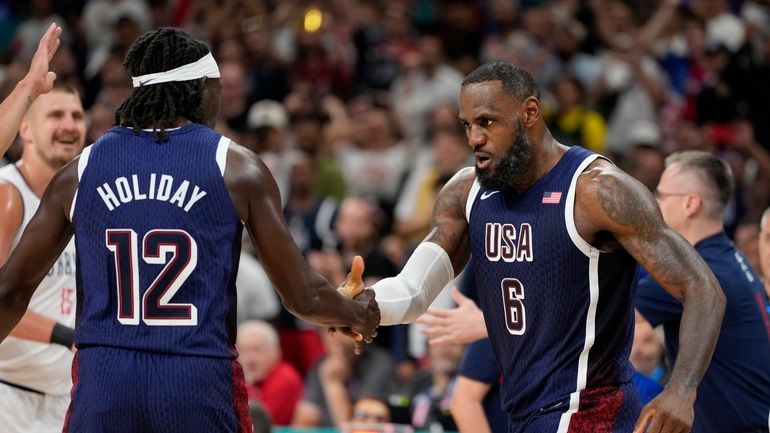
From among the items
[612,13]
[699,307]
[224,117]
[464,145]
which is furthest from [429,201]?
[699,307]

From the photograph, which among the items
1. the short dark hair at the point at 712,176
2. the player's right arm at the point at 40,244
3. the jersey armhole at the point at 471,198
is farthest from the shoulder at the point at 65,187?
the short dark hair at the point at 712,176

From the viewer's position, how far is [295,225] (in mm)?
13031

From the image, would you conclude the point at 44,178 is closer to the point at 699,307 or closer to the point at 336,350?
the point at 699,307

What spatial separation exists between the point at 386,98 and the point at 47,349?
8.17 meters

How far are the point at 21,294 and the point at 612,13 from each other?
447 inches

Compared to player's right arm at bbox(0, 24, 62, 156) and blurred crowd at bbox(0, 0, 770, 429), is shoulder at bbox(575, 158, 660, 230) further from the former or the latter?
blurred crowd at bbox(0, 0, 770, 429)

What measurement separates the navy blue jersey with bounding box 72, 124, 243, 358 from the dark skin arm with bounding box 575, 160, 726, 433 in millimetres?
1613

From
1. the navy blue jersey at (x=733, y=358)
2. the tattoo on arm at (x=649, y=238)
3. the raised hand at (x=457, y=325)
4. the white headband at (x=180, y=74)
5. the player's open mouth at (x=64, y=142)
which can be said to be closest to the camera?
the white headband at (x=180, y=74)

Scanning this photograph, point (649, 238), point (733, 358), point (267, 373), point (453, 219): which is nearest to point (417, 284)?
point (453, 219)

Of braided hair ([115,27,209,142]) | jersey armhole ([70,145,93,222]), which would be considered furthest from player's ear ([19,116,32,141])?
jersey armhole ([70,145,93,222])

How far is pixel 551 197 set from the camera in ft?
19.1

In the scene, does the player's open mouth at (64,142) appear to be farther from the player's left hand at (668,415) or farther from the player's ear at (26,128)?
the player's left hand at (668,415)

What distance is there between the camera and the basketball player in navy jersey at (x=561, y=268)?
18.3 feet

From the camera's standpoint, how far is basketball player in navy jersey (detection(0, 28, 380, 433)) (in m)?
4.97
